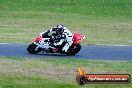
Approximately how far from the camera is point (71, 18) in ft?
159

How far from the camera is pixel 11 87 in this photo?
53.9ft

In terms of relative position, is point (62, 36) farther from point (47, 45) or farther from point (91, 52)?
point (91, 52)

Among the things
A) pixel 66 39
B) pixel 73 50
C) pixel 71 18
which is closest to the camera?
pixel 66 39

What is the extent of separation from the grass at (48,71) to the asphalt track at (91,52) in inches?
63.7

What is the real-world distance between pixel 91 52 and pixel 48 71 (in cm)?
730

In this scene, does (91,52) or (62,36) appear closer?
(62,36)

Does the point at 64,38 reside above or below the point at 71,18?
above

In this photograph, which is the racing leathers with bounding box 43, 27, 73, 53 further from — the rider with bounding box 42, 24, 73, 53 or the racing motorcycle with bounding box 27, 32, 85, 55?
the racing motorcycle with bounding box 27, 32, 85, 55

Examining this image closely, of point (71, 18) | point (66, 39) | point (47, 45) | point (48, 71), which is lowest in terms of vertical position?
point (71, 18)

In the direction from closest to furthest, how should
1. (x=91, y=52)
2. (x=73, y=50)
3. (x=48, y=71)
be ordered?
(x=48, y=71), (x=73, y=50), (x=91, y=52)

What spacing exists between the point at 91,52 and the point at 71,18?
2061cm

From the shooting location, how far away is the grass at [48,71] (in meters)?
17.1

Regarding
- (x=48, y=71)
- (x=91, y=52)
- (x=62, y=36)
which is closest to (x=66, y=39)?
(x=62, y=36)

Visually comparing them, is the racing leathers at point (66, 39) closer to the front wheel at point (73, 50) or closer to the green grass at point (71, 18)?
the front wheel at point (73, 50)
